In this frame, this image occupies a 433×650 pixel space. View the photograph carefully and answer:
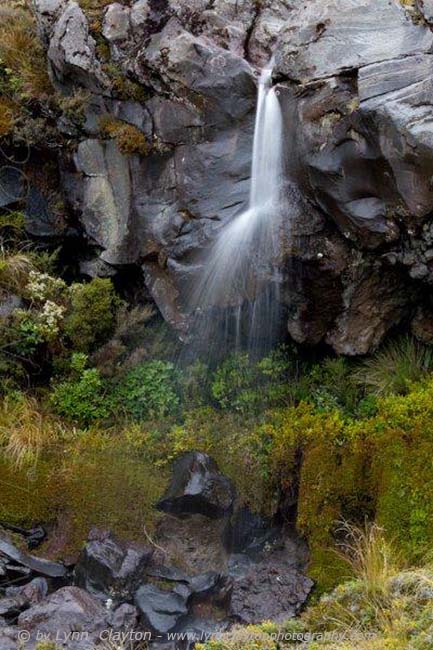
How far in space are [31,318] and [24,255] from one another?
960 mm

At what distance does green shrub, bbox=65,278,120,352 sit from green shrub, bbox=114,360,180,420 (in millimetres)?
574

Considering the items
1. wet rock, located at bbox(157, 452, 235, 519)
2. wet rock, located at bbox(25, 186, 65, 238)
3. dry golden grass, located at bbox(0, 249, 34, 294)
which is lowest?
wet rock, located at bbox(157, 452, 235, 519)

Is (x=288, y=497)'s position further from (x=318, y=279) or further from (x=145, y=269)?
(x=145, y=269)

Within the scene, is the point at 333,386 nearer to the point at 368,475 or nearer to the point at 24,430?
the point at 368,475

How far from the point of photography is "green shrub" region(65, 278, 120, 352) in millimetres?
8016

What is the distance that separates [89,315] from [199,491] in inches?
A: 90.3

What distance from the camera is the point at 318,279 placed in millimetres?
7383

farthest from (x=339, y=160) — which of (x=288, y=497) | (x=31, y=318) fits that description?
(x=31, y=318)

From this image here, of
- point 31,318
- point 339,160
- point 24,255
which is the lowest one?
point 31,318

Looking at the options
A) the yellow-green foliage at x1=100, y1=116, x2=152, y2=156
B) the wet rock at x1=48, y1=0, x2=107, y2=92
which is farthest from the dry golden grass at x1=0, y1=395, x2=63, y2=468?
the wet rock at x1=48, y1=0, x2=107, y2=92

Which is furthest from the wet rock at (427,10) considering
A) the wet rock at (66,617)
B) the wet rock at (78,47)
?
the wet rock at (66,617)

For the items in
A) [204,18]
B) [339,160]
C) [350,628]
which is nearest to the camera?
[350,628]

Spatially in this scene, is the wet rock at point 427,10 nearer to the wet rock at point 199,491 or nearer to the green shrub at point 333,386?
the green shrub at point 333,386

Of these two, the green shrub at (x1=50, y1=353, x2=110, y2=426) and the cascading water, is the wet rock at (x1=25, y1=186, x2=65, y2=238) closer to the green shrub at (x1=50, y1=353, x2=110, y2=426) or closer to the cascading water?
the green shrub at (x1=50, y1=353, x2=110, y2=426)
